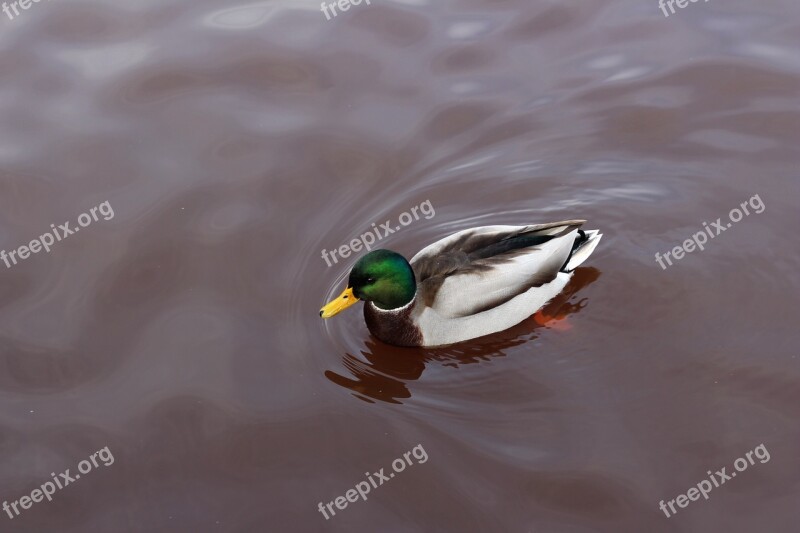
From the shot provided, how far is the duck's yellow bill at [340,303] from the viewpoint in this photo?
239 inches

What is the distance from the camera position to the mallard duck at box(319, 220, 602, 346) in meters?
6.10

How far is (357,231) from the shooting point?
699 centimetres

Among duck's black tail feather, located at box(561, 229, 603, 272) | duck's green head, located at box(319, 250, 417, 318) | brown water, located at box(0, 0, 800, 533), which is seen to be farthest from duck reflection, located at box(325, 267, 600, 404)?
duck's green head, located at box(319, 250, 417, 318)

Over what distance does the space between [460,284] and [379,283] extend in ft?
1.68

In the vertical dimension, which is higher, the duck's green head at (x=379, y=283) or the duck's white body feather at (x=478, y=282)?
the duck's green head at (x=379, y=283)

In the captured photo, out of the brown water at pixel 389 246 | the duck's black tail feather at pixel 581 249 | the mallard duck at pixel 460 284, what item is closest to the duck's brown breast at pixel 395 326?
the mallard duck at pixel 460 284

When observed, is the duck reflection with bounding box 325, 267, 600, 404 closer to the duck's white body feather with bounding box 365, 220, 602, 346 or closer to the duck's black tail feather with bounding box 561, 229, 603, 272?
the duck's white body feather with bounding box 365, 220, 602, 346

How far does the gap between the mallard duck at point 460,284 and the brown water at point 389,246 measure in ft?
0.57

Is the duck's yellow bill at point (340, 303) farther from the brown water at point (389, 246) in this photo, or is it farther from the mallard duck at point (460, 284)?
the brown water at point (389, 246)

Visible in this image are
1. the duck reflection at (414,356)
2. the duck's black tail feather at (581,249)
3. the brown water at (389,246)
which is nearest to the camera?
the brown water at (389,246)

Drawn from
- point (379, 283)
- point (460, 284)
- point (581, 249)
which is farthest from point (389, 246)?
point (581, 249)

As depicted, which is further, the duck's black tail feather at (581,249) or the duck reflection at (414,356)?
the duck's black tail feather at (581,249)

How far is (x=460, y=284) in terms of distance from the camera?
6.11 meters

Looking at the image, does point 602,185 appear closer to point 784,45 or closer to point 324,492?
point 784,45
